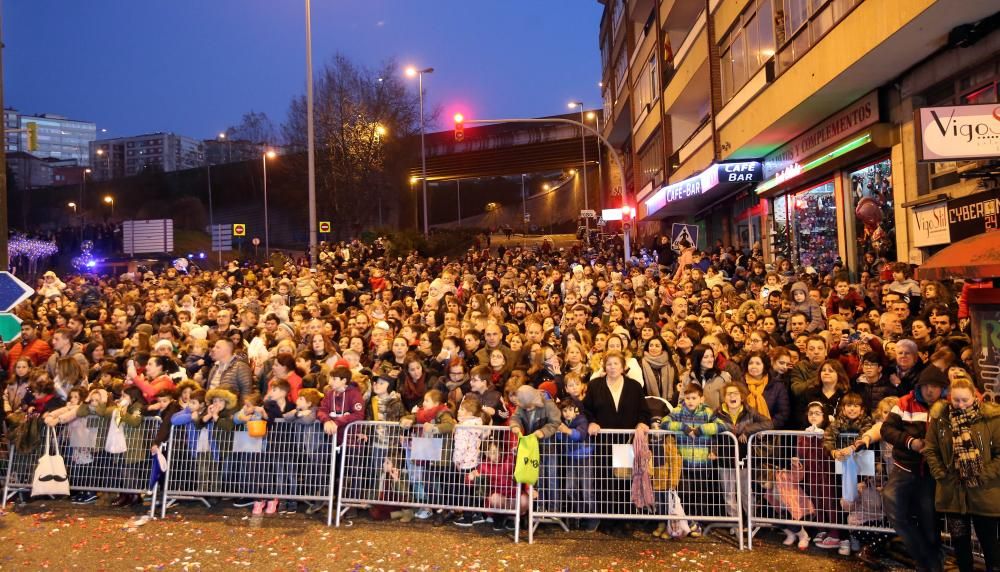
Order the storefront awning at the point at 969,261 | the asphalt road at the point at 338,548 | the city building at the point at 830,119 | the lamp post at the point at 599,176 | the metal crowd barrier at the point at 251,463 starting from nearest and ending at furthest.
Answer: the storefront awning at the point at 969,261 → the asphalt road at the point at 338,548 → the metal crowd barrier at the point at 251,463 → the city building at the point at 830,119 → the lamp post at the point at 599,176

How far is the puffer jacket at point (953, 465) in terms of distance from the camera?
4.97 meters

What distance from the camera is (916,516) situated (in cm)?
545

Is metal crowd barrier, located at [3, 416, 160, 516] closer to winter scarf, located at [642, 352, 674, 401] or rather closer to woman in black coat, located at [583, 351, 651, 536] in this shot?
woman in black coat, located at [583, 351, 651, 536]

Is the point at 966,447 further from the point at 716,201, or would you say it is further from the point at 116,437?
the point at 716,201

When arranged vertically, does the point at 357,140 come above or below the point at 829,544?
above

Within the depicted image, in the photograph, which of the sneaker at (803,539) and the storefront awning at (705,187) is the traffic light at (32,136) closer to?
the storefront awning at (705,187)

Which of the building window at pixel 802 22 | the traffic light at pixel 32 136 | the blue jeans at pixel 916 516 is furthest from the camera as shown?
the traffic light at pixel 32 136

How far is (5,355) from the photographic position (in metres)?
10.9

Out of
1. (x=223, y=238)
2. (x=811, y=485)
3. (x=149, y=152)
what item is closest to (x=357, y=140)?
(x=223, y=238)

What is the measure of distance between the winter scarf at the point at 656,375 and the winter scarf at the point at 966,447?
2967mm

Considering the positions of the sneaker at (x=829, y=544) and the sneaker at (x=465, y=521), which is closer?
the sneaker at (x=829, y=544)

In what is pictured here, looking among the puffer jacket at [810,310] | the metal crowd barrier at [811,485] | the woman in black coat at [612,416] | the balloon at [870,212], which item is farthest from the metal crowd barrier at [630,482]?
the balloon at [870,212]

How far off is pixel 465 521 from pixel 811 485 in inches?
122

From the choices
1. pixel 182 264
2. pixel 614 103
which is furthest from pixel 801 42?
pixel 614 103
